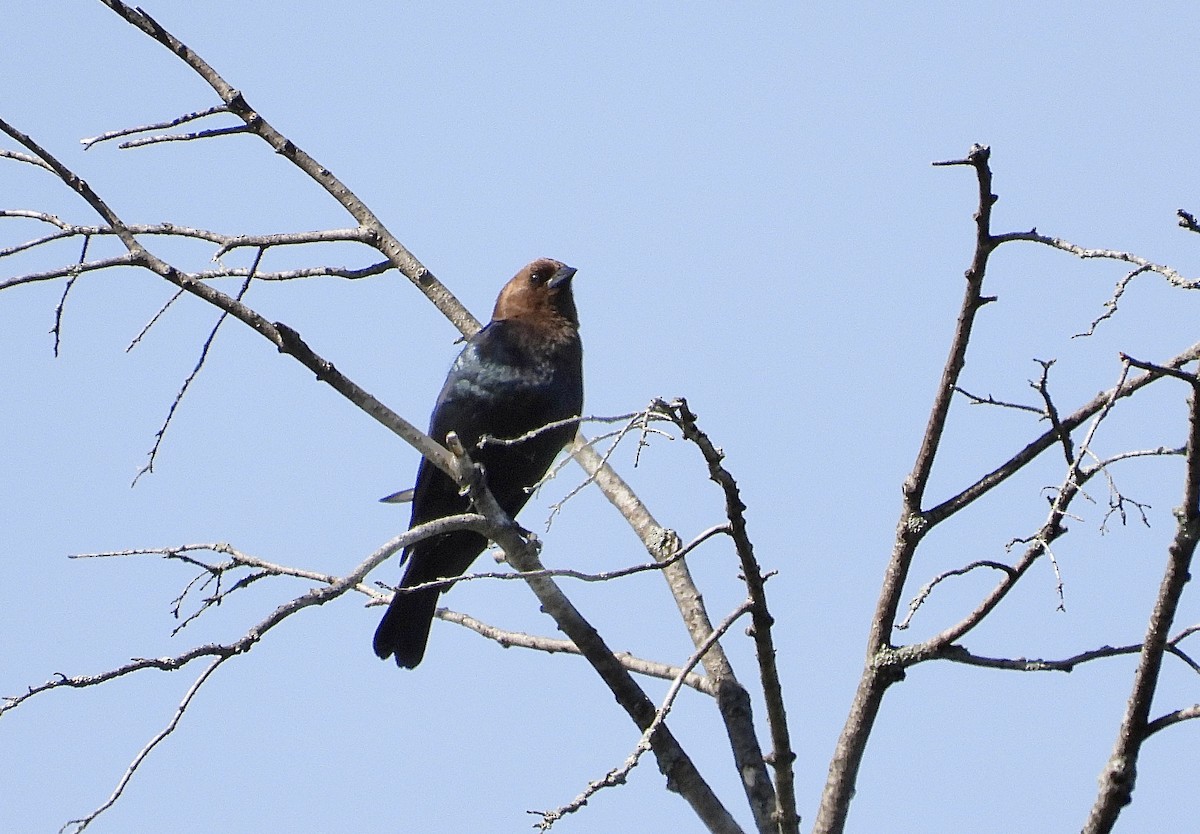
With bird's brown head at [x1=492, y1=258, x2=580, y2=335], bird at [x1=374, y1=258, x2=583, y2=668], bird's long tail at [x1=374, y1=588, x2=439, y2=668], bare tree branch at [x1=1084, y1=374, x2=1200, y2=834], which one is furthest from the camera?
bird's brown head at [x1=492, y1=258, x2=580, y2=335]

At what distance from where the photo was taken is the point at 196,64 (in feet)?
14.1

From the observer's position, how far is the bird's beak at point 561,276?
5.29 m

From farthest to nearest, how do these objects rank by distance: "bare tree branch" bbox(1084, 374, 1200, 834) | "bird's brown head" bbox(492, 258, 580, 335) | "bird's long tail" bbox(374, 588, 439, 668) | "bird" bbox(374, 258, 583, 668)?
1. "bird's brown head" bbox(492, 258, 580, 335)
2. "bird's long tail" bbox(374, 588, 439, 668)
3. "bird" bbox(374, 258, 583, 668)
4. "bare tree branch" bbox(1084, 374, 1200, 834)

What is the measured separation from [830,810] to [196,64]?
2.88m

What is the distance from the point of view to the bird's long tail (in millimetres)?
4738

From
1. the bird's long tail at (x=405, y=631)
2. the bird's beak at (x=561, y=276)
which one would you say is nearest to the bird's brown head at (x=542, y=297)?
the bird's beak at (x=561, y=276)

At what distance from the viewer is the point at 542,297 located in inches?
207

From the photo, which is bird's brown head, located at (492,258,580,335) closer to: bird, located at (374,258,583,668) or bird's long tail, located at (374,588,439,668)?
bird, located at (374,258,583,668)

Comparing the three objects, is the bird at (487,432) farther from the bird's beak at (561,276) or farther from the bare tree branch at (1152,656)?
the bare tree branch at (1152,656)

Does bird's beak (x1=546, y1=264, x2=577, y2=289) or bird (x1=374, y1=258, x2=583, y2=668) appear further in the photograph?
bird's beak (x1=546, y1=264, x2=577, y2=289)

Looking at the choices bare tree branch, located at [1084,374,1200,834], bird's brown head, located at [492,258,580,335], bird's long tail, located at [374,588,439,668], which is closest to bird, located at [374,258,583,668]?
bird's long tail, located at [374,588,439,668]

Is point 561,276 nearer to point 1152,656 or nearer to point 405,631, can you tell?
point 405,631

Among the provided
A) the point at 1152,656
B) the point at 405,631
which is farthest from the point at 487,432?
the point at 1152,656

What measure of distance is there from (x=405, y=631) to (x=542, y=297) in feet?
4.44
